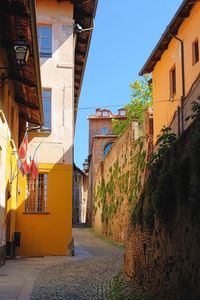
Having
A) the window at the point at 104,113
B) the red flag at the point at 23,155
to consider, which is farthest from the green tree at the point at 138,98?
the red flag at the point at 23,155

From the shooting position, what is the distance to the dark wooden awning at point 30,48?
11.8 m

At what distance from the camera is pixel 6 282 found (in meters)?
11.8

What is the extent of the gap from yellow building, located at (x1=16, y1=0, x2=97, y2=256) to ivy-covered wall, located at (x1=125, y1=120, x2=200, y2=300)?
9.99 metres

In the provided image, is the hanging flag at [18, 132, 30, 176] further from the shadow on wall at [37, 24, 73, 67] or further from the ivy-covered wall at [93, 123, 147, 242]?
the ivy-covered wall at [93, 123, 147, 242]

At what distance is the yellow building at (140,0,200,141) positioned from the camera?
750 inches

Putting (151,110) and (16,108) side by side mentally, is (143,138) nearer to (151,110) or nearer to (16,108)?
(151,110)

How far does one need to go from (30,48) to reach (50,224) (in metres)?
9.90

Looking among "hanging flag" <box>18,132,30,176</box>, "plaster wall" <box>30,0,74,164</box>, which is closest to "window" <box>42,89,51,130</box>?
"plaster wall" <box>30,0,74,164</box>

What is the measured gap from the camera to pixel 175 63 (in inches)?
843

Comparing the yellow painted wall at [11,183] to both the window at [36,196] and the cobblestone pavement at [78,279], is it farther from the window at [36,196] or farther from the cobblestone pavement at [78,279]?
the cobblestone pavement at [78,279]

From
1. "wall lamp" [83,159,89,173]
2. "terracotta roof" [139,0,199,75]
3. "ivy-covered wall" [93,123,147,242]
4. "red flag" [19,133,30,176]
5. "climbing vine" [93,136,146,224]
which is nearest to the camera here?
"red flag" [19,133,30,176]

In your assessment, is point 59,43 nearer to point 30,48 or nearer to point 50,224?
point 50,224

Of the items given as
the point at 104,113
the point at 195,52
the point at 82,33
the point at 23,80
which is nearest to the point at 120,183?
the point at 82,33

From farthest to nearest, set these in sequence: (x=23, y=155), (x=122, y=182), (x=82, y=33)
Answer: (x=122, y=182) → (x=82, y=33) → (x=23, y=155)
